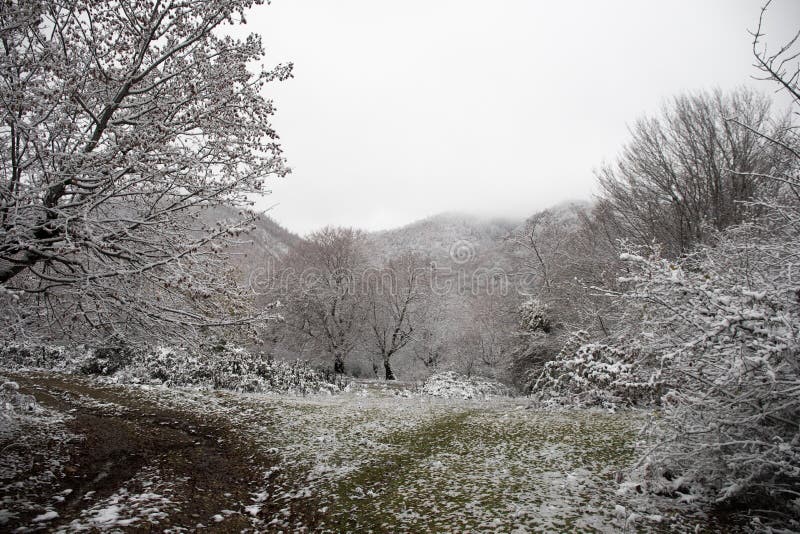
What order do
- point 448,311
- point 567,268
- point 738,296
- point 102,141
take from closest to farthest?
point 738,296 < point 102,141 < point 567,268 < point 448,311

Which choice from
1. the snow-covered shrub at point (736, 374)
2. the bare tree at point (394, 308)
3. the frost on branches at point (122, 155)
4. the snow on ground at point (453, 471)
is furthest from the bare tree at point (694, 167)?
the bare tree at point (394, 308)

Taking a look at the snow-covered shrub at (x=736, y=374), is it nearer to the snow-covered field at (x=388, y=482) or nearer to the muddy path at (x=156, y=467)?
the snow-covered field at (x=388, y=482)

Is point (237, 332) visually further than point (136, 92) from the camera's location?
Yes

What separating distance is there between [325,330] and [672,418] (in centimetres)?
2707

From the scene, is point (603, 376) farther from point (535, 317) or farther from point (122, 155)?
point (535, 317)

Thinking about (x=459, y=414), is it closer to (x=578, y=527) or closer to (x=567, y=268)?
(x=578, y=527)

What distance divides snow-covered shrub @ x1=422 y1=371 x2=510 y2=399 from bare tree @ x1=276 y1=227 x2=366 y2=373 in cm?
839

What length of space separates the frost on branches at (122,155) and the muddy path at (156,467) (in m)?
2.02

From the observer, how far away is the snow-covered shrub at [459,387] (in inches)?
796

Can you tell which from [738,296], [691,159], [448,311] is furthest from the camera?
[448,311]

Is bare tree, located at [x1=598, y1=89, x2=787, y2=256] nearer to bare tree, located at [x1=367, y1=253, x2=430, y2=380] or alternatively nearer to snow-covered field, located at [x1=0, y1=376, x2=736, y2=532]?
snow-covered field, located at [x1=0, y1=376, x2=736, y2=532]

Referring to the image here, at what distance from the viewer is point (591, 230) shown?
2092 cm

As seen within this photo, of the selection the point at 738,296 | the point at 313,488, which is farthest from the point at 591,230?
the point at 313,488

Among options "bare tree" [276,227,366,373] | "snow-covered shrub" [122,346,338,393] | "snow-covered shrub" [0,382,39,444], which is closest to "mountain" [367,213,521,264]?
"bare tree" [276,227,366,373]
